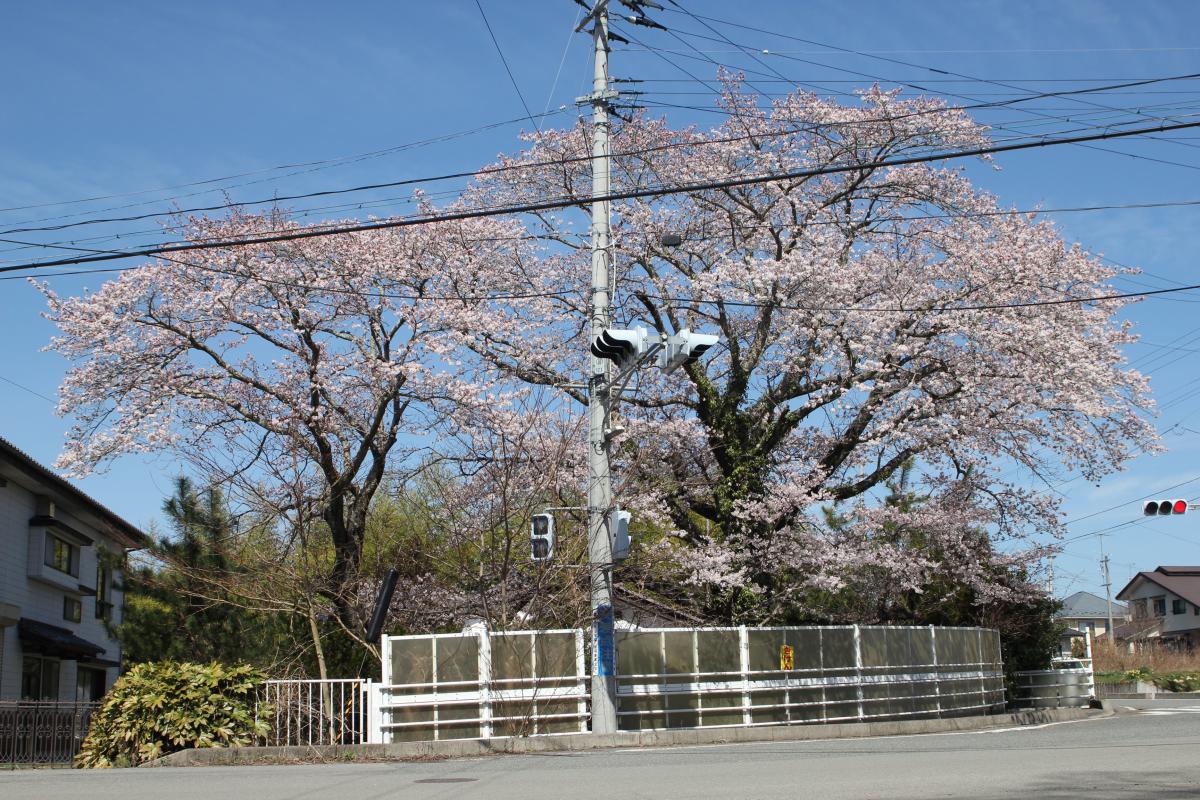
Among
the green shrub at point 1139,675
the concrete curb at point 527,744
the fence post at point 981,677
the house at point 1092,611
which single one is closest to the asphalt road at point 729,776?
the concrete curb at point 527,744

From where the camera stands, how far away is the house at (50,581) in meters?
28.1

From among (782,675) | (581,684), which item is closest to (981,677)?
(782,675)

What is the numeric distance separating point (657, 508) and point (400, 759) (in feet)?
30.4

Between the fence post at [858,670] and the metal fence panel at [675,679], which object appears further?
the fence post at [858,670]

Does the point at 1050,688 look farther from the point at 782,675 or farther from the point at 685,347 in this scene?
the point at 685,347

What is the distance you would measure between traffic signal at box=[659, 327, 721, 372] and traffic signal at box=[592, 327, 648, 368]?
0.66m

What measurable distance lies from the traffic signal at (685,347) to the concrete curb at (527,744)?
5642 mm

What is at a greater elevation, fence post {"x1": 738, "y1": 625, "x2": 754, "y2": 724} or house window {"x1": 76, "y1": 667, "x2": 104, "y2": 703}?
fence post {"x1": 738, "y1": 625, "x2": 754, "y2": 724}

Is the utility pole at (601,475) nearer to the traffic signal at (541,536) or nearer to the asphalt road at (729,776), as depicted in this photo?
the traffic signal at (541,536)

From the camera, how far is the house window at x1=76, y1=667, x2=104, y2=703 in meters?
35.6

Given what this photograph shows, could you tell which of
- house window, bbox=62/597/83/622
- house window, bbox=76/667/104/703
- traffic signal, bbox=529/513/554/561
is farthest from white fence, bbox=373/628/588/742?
house window, bbox=76/667/104/703

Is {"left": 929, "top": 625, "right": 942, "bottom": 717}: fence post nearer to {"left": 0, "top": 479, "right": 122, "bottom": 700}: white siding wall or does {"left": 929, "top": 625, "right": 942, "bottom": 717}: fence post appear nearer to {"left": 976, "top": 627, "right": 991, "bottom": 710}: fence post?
{"left": 976, "top": 627, "right": 991, "bottom": 710}: fence post

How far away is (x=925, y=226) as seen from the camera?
25719 millimetres

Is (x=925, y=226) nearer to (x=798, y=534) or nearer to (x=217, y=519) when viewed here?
(x=798, y=534)
